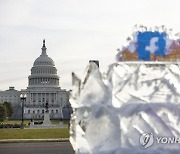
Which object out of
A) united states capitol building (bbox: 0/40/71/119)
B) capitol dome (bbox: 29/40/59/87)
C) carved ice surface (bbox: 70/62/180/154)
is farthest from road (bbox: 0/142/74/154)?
capitol dome (bbox: 29/40/59/87)

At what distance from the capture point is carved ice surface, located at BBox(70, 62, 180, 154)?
41.8 ft

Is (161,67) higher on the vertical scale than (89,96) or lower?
higher

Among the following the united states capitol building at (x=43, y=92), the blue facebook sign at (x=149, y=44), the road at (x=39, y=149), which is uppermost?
the blue facebook sign at (x=149, y=44)

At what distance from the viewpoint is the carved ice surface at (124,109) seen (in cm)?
1273

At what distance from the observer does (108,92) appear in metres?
12.8

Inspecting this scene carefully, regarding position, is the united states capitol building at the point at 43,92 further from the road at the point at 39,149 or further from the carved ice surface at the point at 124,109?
the carved ice surface at the point at 124,109

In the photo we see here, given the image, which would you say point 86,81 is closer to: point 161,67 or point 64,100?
point 161,67

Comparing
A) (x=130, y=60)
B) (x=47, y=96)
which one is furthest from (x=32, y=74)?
(x=130, y=60)

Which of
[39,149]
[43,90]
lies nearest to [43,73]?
[43,90]

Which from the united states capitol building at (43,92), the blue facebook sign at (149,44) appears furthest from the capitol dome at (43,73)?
the blue facebook sign at (149,44)

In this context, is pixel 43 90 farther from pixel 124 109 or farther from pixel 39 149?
pixel 124 109

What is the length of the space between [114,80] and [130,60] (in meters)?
0.83

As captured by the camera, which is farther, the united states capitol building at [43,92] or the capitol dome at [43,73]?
the capitol dome at [43,73]

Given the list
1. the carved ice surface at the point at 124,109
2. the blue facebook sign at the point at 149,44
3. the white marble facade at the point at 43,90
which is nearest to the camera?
the carved ice surface at the point at 124,109
